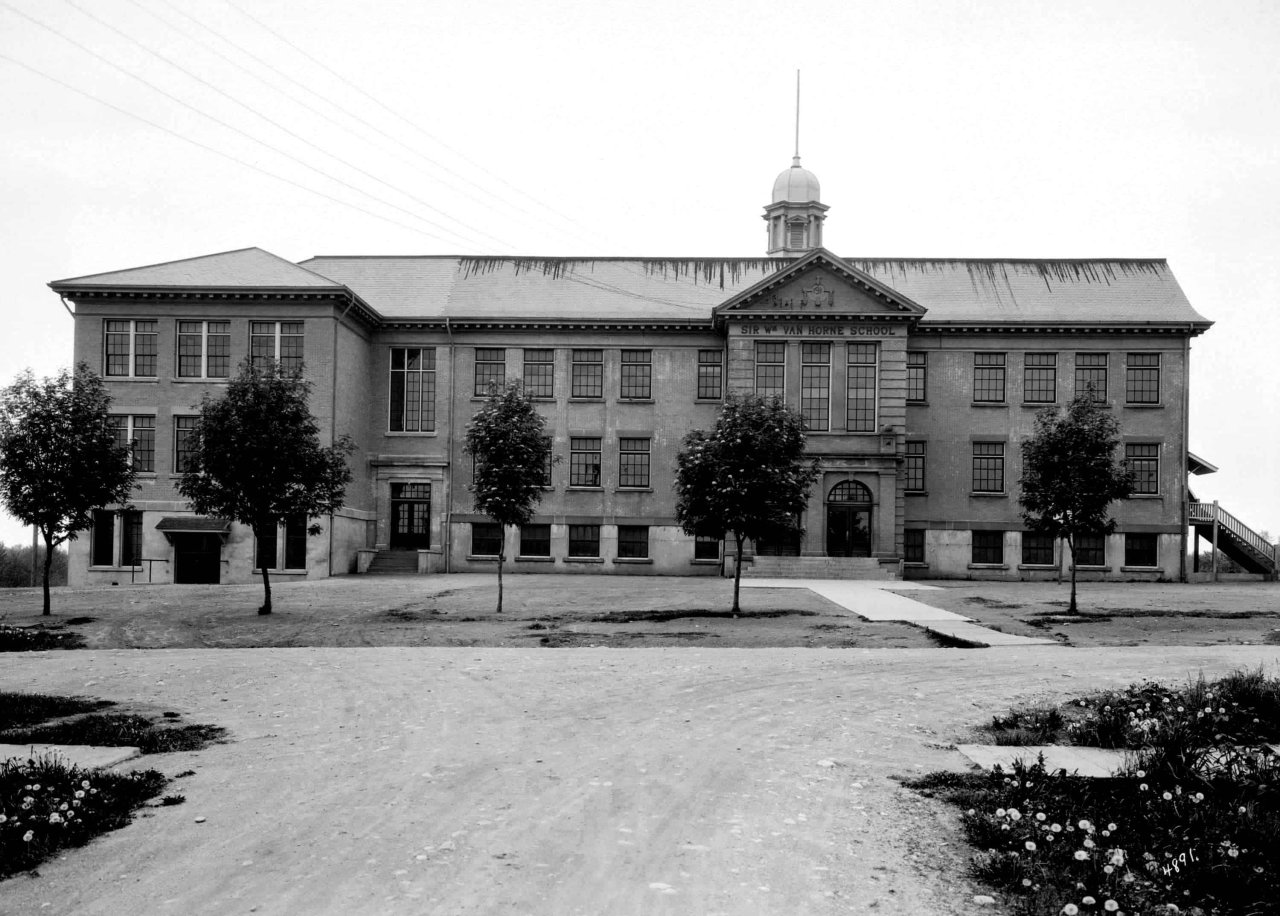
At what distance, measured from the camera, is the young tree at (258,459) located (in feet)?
85.1

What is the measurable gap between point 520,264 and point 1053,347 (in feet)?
76.7

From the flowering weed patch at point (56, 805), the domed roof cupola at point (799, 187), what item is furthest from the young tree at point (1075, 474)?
the domed roof cupola at point (799, 187)

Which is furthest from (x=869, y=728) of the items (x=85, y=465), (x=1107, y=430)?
(x=85, y=465)

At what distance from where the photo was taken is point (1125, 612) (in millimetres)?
27250

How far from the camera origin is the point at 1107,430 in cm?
2834

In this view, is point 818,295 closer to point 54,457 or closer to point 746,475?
point 746,475

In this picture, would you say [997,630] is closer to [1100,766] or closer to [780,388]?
[1100,766]

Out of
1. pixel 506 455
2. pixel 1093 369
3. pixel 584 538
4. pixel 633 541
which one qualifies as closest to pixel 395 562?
pixel 584 538

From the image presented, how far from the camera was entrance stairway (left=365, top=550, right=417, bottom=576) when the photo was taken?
4316cm

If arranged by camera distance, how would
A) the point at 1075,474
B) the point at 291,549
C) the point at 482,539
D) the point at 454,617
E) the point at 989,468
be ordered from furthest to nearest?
the point at 989,468 → the point at 482,539 → the point at 291,549 → the point at 1075,474 → the point at 454,617

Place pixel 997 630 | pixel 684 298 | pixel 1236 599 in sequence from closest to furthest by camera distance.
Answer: pixel 997 630 → pixel 1236 599 → pixel 684 298

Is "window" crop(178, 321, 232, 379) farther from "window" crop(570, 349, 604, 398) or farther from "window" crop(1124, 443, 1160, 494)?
"window" crop(1124, 443, 1160, 494)

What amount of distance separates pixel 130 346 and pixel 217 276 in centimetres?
423

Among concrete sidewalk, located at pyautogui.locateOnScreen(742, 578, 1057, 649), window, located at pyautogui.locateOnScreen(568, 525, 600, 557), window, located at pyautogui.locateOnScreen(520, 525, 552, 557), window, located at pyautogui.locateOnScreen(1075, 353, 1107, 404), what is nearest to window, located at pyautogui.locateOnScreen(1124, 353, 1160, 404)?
window, located at pyautogui.locateOnScreen(1075, 353, 1107, 404)
